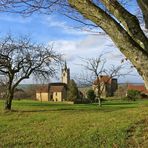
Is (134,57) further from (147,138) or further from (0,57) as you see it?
(0,57)

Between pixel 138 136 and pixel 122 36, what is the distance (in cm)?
1174

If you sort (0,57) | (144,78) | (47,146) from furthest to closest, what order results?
(0,57)
(47,146)
(144,78)

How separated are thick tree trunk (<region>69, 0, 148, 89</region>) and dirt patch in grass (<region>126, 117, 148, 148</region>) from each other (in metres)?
9.74

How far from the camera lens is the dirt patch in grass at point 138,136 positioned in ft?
50.5

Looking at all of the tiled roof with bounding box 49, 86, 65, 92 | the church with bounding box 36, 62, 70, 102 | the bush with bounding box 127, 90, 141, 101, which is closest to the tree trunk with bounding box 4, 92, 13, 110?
the bush with bounding box 127, 90, 141, 101

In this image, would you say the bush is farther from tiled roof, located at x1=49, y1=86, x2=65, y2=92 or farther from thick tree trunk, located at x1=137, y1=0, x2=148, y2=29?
thick tree trunk, located at x1=137, y1=0, x2=148, y2=29

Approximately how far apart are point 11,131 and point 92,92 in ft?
183

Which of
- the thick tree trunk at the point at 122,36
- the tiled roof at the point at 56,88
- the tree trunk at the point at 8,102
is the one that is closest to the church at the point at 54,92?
the tiled roof at the point at 56,88

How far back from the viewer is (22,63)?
37.9 m

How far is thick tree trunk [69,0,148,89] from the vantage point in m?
5.52

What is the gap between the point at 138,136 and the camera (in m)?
16.9

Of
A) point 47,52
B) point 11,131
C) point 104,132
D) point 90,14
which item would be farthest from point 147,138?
point 47,52

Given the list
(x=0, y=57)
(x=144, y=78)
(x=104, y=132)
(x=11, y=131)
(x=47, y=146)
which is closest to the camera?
(x=144, y=78)

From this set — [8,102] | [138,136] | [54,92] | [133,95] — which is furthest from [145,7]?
[54,92]
